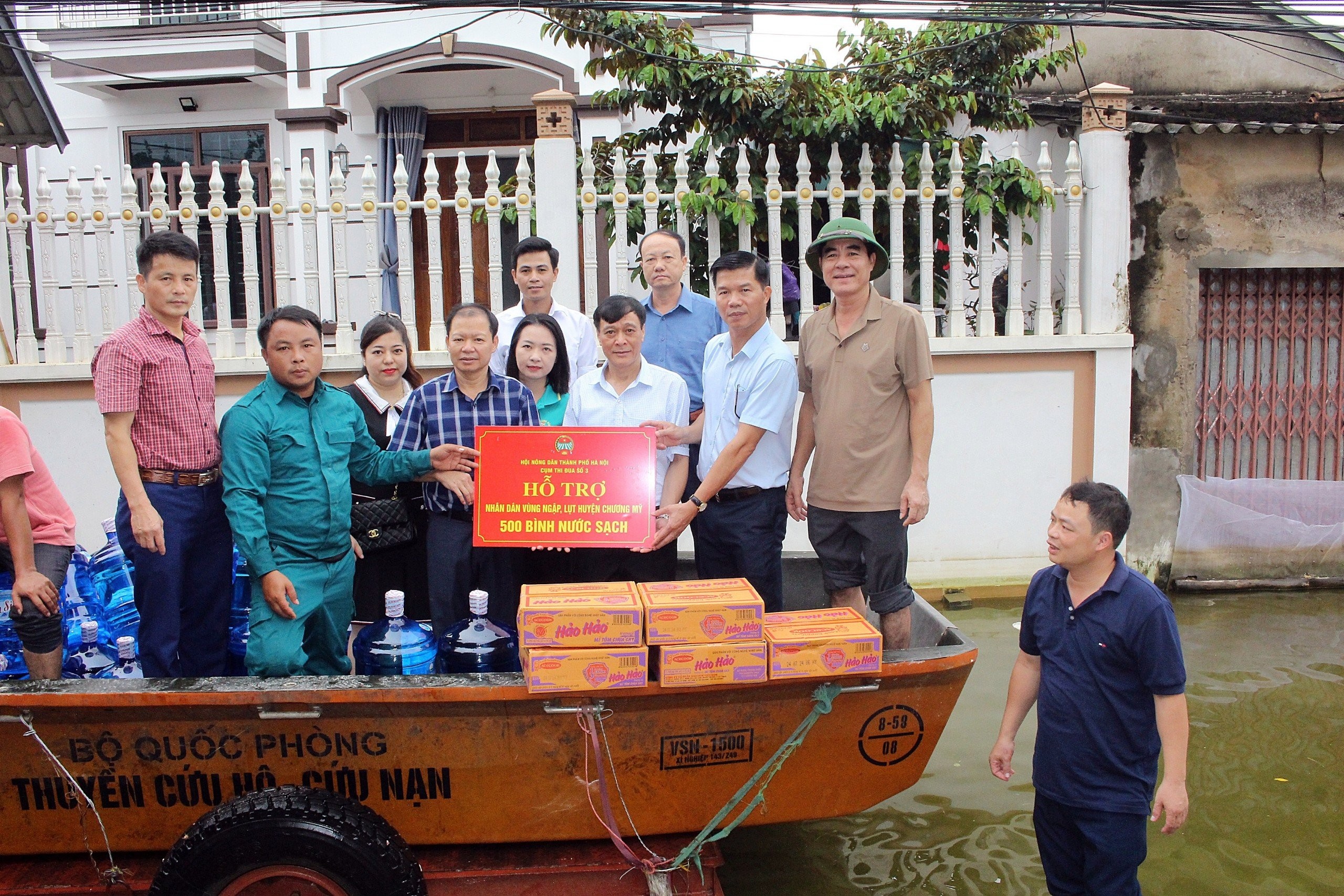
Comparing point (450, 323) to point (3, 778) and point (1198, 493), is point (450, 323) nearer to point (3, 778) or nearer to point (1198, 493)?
point (3, 778)

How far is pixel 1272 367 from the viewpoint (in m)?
7.05

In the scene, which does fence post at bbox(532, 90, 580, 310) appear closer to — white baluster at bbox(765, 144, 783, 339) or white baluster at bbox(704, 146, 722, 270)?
white baluster at bbox(704, 146, 722, 270)

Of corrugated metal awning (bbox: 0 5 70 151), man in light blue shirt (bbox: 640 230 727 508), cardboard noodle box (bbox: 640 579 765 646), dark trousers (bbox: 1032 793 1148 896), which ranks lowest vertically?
dark trousers (bbox: 1032 793 1148 896)

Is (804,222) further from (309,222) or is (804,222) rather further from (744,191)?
(309,222)

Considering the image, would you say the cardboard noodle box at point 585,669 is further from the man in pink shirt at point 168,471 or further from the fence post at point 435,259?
the fence post at point 435,259

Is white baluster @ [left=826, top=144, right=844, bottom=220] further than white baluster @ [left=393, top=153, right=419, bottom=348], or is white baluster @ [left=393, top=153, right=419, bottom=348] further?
white baluster @ [left=826, top=144, right=844, bottom=220]

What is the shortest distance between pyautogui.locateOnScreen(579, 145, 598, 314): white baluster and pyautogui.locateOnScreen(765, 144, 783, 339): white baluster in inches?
43.8

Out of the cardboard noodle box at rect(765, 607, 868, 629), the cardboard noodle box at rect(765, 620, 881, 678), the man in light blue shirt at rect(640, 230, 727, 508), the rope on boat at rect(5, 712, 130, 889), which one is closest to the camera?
the rope on boat at rect(5, 712, 130, 889)

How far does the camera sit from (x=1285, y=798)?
3.92 metres

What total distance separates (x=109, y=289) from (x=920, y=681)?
5.93 meters

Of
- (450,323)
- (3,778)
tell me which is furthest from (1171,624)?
(3,778)

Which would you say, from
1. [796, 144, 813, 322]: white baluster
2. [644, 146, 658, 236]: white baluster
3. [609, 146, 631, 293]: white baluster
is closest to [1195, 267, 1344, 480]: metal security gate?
[796, 144, 813, 322]: white baluster

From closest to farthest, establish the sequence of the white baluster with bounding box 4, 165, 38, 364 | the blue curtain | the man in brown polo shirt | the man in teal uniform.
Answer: the man in teal uniform → the man in brown polo shirt → the white baluster with bounding box 4, 165, 38, 364 → the blue curtain

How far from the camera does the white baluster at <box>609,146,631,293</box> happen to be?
6.18m
